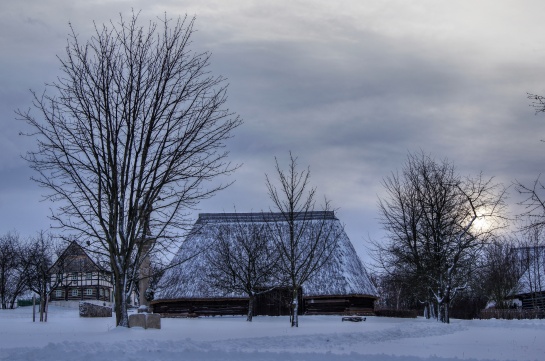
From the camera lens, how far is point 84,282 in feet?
280

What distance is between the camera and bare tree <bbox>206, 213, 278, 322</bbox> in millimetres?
37906

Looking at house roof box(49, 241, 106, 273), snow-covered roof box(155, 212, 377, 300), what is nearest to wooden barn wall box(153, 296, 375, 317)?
snow-covered roof box(155, 212, 377, 300)

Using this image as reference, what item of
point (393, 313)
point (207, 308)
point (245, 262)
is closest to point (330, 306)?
point (245, 262)

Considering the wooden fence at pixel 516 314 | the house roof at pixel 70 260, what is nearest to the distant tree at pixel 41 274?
the house roof at pixel 70 260

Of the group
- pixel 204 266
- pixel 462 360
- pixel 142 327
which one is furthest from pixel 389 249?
pixel 462 360

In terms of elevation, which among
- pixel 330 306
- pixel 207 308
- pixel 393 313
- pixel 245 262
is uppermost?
pixel 245 262

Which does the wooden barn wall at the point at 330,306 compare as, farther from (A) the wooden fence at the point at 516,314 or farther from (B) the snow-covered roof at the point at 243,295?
(A) the wooden fence at the point at 516,314

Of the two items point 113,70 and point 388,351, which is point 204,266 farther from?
point 388,351

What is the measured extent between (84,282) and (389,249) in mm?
57296

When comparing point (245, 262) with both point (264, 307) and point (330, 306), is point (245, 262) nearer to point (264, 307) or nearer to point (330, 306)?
point (264, 307)

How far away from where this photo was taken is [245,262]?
143ft

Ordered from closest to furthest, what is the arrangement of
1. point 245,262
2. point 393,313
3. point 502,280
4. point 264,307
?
point 245,262
point 264,307
point 393,313
point 502,280

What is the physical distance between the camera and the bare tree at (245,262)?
1492 inches

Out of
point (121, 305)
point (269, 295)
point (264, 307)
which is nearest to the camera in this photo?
point (121, 305)
